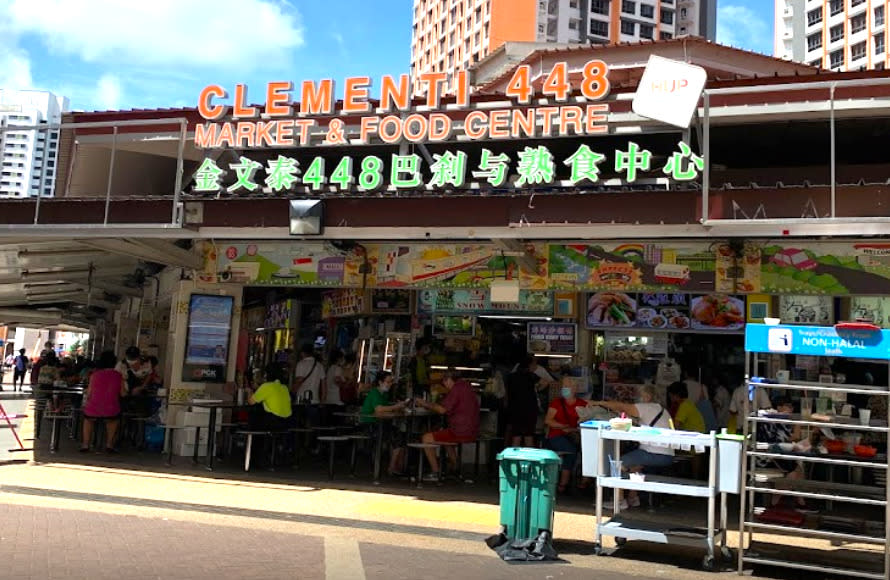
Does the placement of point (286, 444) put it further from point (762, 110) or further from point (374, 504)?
point (762, 110)

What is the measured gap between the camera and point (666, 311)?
12.7 metres

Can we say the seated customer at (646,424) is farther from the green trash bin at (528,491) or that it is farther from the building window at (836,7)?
the building window at (836,7)

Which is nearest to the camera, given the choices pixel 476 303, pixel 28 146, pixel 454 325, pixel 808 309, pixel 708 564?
pixel 708 564

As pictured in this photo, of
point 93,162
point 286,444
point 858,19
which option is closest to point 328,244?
point 286,444

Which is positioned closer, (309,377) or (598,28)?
(309,377)

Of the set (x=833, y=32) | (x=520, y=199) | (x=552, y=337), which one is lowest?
(x=552, y=337)

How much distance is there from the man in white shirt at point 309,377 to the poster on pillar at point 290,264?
67.7 inches

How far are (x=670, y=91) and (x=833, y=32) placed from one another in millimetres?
85004

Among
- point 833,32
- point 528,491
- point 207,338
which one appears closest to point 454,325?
point 207,338

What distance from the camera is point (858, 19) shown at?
78750 millimetres

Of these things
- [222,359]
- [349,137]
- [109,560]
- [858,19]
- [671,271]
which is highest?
[858,19]

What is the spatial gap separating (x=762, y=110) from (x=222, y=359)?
29.4ft

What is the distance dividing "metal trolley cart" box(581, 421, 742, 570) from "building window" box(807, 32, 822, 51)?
3506 inches

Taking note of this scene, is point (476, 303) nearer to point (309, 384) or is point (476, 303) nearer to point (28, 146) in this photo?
point (309, 384)
